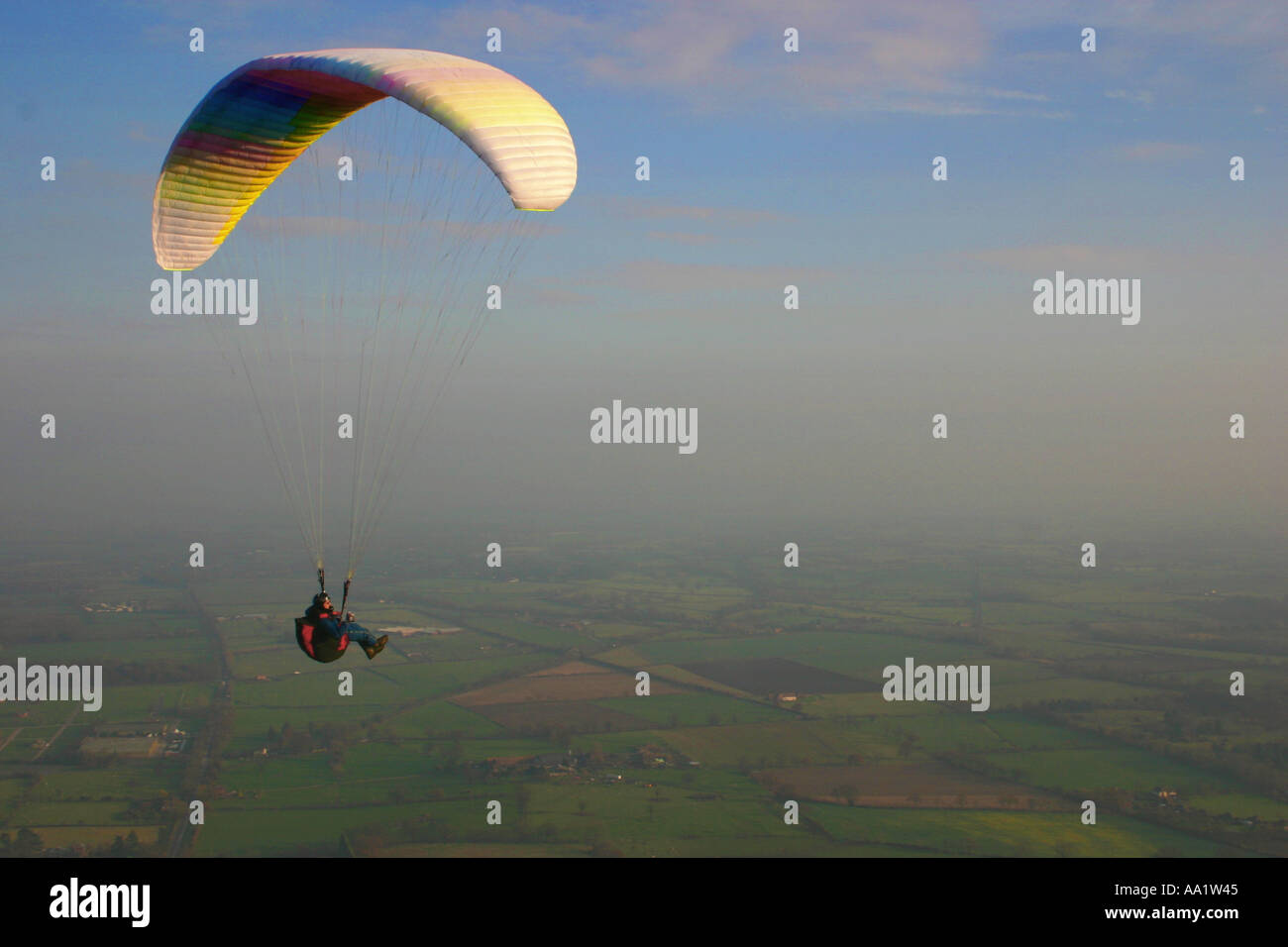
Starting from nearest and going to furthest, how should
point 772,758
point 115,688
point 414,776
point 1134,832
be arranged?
point 1134,832 → point 414,776 → point 772,758 → point 115,688

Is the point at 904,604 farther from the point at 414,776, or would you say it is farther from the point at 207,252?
the point at 207,252

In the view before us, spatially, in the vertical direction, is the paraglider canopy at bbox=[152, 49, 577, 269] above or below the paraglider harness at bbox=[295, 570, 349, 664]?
above

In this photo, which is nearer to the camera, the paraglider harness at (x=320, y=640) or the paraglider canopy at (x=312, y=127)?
the paraglider canopy at (x=312, y=127)

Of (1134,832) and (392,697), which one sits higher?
(392,697)

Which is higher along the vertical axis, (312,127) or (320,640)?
(312,127)

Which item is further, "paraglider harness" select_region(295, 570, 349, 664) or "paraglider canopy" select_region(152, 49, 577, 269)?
"paraglider harness" select_region(295, 570, 349, 664)

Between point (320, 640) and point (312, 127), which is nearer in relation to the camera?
point (320, 640)

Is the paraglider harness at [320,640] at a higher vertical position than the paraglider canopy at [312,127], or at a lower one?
lower
